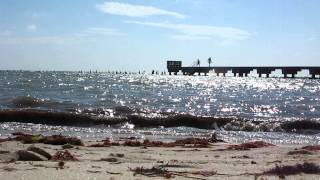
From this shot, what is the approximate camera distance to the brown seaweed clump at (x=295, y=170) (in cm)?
707

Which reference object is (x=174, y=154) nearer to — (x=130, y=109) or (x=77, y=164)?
(x=77, y=164)

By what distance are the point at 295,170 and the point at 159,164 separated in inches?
86.1

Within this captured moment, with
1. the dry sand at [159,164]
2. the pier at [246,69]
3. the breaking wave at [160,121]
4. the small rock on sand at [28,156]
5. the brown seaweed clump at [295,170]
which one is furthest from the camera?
the pier at [246,69]

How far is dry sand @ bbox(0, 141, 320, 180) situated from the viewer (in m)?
6.68

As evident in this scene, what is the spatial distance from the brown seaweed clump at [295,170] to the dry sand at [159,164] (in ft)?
0.55

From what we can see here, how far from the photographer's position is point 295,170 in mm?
7172

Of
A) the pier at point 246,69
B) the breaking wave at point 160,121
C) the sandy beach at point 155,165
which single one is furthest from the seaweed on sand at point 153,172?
the pier at point 246,69

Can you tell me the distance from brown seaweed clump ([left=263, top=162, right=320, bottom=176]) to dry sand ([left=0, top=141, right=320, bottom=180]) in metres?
0.17

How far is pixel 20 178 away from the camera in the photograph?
6230mm

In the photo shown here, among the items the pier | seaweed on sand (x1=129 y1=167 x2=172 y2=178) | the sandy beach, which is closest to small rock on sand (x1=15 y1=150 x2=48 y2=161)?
the sandy beach

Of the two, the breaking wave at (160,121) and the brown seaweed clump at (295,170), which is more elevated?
the brown seaweed clump at (295,170)

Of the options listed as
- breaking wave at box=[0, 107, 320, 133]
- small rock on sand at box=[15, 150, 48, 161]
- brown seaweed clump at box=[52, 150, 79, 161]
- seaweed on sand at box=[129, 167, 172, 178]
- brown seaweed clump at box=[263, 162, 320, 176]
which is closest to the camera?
seaweed on sand at box=[129, 167, 172, 178]

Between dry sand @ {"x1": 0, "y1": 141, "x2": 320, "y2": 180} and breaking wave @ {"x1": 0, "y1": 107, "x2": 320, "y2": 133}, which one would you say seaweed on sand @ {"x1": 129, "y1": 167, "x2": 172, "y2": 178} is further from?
breaking wave @ {"x1": 0, "y1": 107, "x2": 320, "y2": 133}

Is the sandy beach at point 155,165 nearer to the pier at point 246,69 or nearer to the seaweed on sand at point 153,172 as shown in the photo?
the seaweed on sand at point 153,172
